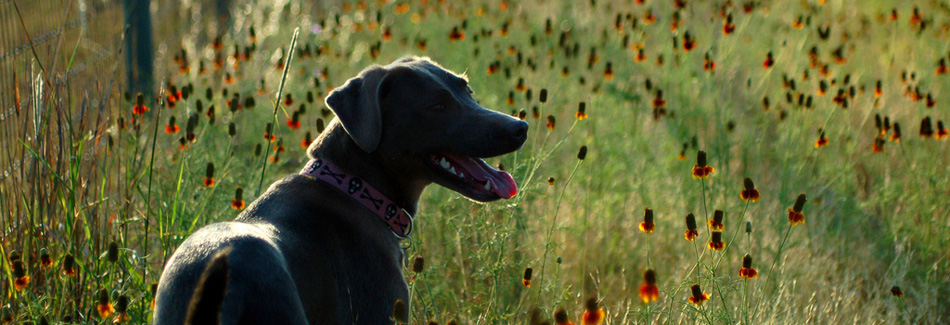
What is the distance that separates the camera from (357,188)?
291 centimetres

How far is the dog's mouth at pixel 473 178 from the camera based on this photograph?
9.61 feet

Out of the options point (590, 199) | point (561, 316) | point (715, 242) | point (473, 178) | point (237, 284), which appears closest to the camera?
point (561, 316)

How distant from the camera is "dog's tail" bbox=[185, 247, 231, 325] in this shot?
1966mm

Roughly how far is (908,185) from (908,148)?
1.76ft

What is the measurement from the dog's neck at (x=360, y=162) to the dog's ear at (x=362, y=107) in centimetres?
11

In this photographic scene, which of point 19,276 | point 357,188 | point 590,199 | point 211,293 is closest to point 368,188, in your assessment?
point 357,188

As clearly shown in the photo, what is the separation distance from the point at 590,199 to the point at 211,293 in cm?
272

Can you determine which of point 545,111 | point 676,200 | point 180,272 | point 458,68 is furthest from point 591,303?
point 458,68

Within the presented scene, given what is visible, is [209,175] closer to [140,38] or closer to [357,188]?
[357,188]

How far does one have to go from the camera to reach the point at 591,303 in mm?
1978

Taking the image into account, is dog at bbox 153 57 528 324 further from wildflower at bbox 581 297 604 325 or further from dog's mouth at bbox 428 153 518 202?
wildflower at bbox 581 297 604 325

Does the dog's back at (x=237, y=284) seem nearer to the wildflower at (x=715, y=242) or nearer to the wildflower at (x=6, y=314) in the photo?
the wildflower at (x=6, y=314)

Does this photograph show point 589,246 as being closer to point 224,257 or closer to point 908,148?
point 908,148

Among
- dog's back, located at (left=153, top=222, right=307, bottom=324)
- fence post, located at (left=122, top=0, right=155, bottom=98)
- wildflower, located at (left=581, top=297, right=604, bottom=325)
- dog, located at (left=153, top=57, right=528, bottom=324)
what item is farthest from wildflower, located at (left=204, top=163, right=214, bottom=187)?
fence post, located at (left=122, top=0, right=155, bottom=98)
